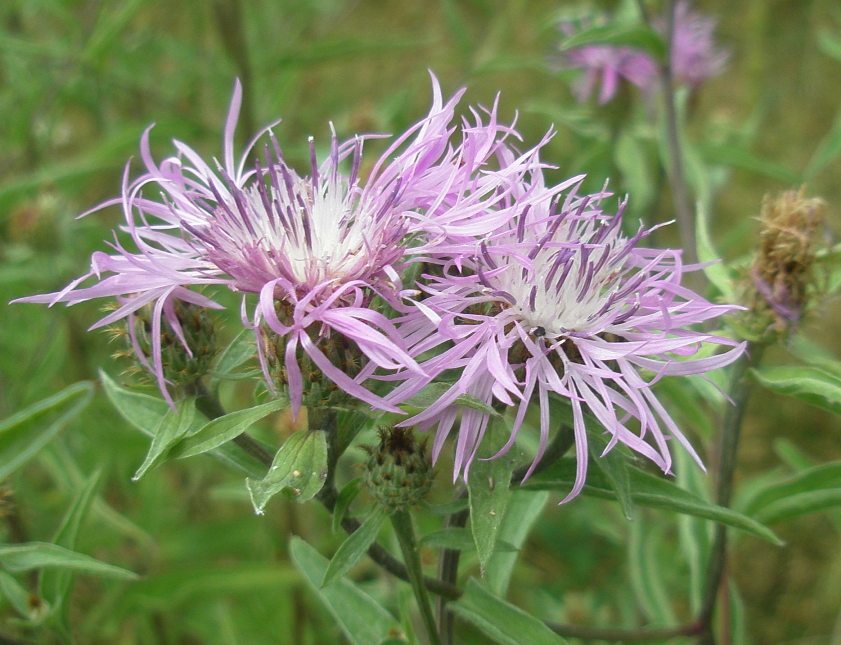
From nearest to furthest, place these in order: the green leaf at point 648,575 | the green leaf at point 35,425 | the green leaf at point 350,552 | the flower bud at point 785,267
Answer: the green leaf at point 350,552 → the green leaf at point 35,425 → the flower bud at point 785,267 → the green leaf at point 648,575

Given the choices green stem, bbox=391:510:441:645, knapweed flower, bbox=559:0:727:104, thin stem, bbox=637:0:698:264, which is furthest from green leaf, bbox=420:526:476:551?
knapweed flower, bbox=559:0:727:104

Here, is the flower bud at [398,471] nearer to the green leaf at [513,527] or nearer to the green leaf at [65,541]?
the green leaf at [513,527]

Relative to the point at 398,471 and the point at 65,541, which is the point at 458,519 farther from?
the point at 65,541

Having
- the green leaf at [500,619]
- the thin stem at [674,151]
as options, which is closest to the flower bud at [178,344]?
the green leaf at [500,619]

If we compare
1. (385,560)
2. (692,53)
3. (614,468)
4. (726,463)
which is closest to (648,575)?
(726,463)

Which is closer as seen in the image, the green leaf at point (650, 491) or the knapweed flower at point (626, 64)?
the green leaf at point (650, 491)
